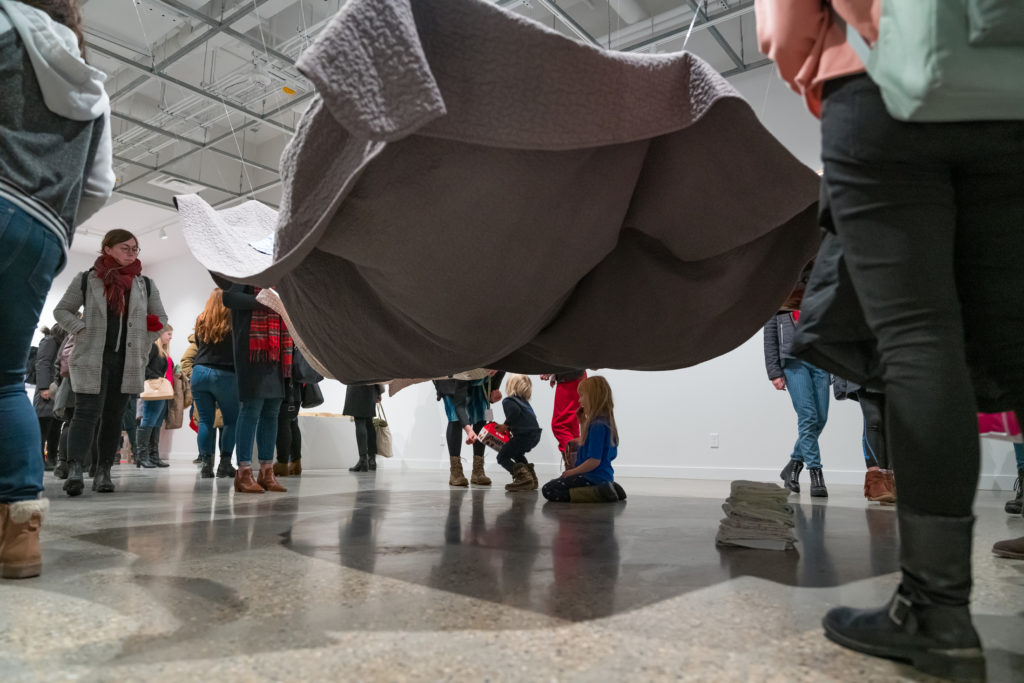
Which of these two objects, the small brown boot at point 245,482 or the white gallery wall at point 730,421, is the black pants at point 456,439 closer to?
the white gallery wall at point 730,421

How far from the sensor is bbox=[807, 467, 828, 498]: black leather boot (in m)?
3.37

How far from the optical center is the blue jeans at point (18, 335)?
122 centimetres

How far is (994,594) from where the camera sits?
1.12 metres

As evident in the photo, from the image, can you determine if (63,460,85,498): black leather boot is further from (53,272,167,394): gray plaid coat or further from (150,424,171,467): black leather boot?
(150,424,171,467): black leather boot

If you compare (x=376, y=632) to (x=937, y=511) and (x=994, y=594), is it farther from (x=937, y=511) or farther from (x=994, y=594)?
(x=994, y=594)

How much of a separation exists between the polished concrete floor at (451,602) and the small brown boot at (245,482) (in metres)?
1.16

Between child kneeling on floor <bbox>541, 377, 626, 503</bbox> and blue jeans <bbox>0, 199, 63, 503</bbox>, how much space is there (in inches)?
81.8

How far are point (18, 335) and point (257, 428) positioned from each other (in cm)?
219

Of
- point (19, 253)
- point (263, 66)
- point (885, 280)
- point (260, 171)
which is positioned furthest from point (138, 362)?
point (260, 171)

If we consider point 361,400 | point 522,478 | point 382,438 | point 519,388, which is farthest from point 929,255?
point 382,438

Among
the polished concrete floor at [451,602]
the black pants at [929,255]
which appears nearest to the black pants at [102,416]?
the polished concrete floor at [451,602]

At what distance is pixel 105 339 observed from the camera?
10.1 feet

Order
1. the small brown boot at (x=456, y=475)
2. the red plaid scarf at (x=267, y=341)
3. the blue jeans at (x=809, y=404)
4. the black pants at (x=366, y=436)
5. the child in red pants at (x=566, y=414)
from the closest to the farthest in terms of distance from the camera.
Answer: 1. the red plaid scarf at (x=267, y=341)
2. the blue jeans at (x=809, y=404)
3. the child in red pants at (x=566, y=414)
4. the small brown boot at (x=456, y=475)
5. the black pants at (x=366, y=436)

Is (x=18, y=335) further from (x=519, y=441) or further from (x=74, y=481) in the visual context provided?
(x=519, y=441)
